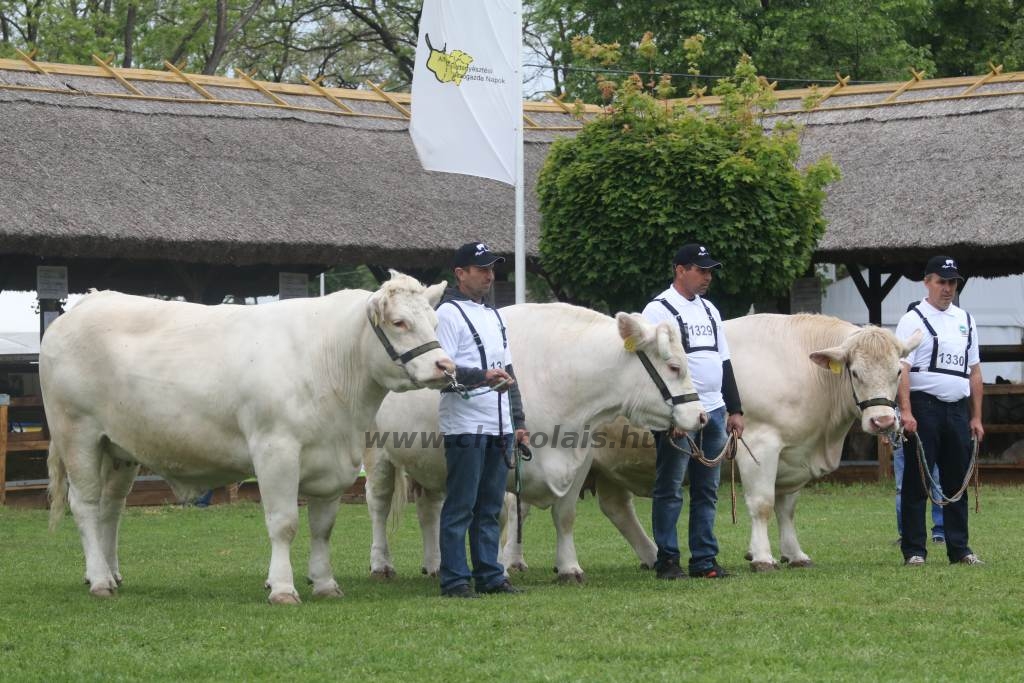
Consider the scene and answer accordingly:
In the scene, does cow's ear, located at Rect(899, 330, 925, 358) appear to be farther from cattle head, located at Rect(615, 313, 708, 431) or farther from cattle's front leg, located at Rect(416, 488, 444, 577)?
cattle's front leg, located at Rect(416, 488, 444, 577)

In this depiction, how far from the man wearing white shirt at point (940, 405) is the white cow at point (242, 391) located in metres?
3.48

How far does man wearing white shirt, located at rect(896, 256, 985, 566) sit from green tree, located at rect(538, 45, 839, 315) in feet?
23.4

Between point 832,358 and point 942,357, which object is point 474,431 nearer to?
point 832,358

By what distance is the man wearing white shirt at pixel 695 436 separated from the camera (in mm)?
9750

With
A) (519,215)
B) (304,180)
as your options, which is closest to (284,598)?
(519,215)

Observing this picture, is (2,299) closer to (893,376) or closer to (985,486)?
(985,486)

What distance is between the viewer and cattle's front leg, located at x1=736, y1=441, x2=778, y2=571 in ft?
33.7

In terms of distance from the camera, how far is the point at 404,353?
28.2 feet

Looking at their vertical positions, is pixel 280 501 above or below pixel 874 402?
below

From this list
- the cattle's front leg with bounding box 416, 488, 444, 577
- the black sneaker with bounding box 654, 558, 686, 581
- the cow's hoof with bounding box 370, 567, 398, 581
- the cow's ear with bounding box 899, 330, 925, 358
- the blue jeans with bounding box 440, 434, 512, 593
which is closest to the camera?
the blue jeans with bounding box 440, 434, 512, 593

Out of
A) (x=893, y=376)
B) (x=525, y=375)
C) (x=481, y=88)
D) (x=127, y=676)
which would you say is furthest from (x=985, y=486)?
(x=127, y=676)

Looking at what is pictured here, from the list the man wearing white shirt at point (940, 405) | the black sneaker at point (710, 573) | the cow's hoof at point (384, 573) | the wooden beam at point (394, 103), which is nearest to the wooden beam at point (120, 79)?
the wooden beam at point (394, 103)

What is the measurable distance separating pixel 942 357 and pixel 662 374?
7.01 ft

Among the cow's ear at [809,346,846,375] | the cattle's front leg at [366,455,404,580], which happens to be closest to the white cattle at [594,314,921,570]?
the cow's ear at [809,346,846,375]
